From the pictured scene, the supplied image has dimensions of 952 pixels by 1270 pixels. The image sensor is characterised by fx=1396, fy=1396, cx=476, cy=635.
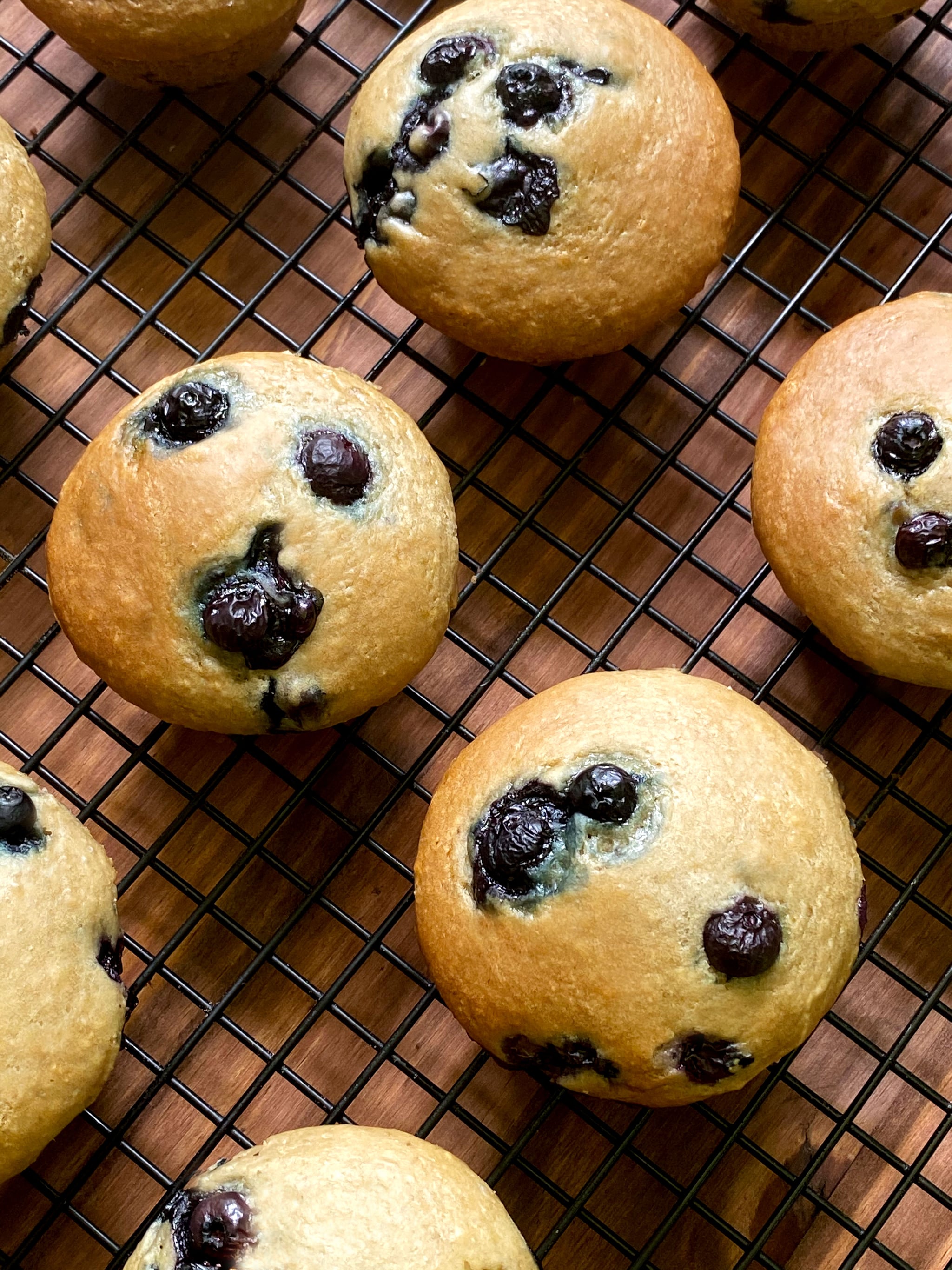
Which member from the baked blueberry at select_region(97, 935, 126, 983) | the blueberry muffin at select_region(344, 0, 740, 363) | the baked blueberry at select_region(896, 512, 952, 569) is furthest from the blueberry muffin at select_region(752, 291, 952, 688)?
the baked blueberry at select_region(97, 935, 126, 983)

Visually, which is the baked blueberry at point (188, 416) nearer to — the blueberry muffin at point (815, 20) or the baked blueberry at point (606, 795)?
the baked blueberry at point (606, 795)

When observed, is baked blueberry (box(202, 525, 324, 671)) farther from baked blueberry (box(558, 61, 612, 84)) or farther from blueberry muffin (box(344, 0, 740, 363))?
baked blueberry (box(558, 61, 612, 84))

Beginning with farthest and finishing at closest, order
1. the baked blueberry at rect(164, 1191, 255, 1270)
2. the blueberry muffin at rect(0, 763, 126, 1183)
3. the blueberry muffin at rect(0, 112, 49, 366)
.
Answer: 1. the blueberry muffin at rect(0, 112, 49, 366)
2. the blueberry muffin at rect(0, 763, 126, 1183)
3. the baked blueberry at rect(164, 1191, 255, 1270)

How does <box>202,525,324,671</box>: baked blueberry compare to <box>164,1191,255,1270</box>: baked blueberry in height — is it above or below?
above

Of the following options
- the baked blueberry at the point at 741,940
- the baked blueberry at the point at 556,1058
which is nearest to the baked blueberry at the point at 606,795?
the baked blueberry at the point at 741,940

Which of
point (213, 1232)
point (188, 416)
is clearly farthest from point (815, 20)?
point (213, 1232)

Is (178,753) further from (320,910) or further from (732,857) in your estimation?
(732,857)

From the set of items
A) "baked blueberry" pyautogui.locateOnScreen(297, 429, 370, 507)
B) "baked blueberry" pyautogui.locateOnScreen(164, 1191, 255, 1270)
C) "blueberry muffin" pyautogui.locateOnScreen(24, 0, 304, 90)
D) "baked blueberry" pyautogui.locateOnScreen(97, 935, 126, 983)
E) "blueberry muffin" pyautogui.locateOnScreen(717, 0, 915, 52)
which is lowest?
"baked blueberry" pyautogui.locateOnScreen(97, 935, 126, 983)
